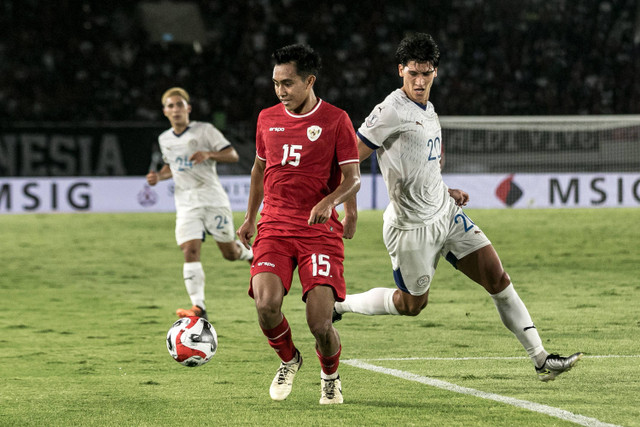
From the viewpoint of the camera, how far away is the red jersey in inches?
208

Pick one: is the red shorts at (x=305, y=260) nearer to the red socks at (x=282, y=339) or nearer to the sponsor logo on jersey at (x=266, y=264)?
the sponsor logo on jersey at (x=266, y=264)

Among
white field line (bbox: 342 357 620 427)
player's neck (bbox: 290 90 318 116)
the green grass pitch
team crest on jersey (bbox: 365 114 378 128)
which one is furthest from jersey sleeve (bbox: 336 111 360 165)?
white field line (bbox: 342 357 620 427)

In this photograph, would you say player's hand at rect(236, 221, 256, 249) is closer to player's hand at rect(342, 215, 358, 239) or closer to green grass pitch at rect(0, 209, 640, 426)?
player's hand at rect(342, 215, 358, 239)

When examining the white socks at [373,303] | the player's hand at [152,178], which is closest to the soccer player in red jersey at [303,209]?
the white socks at [373,303]

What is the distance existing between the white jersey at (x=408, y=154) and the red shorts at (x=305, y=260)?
81 centimetres

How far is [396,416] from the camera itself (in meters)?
4.95

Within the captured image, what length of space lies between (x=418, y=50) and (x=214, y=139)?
408 cm

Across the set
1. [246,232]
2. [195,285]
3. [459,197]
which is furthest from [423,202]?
[195,285]

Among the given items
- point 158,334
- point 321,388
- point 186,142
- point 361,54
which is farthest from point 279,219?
point 361,54

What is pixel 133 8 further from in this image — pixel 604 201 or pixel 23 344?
pixel 23 344

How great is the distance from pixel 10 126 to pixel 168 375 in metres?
16.5

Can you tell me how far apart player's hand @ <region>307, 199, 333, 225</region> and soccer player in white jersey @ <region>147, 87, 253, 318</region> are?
166 inches

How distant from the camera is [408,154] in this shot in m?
5.94

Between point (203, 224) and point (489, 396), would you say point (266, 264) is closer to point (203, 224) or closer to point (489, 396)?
point (489, 396)
